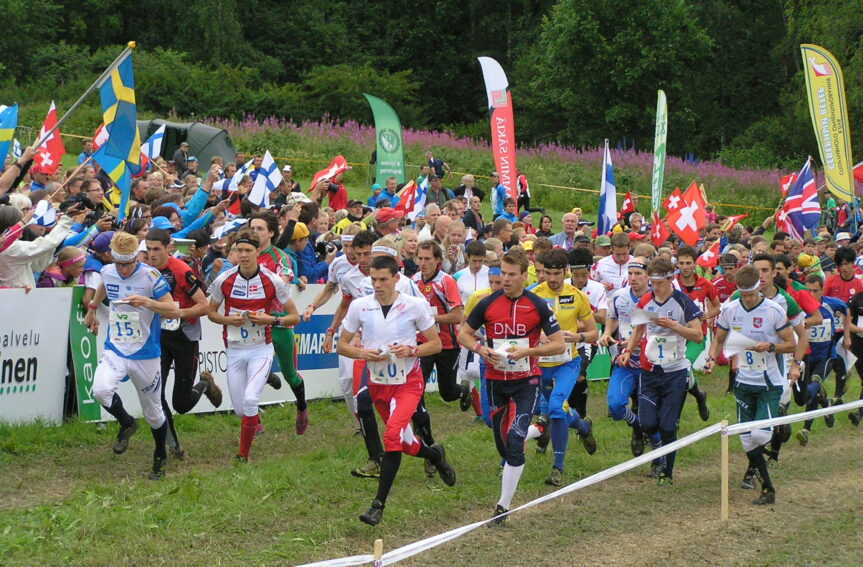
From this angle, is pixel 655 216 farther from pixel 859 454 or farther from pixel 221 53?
pixel 221 53

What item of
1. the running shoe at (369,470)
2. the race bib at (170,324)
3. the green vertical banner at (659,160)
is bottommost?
the running shoe at (369,470)

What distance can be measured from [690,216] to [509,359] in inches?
505

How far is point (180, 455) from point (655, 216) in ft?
42.4

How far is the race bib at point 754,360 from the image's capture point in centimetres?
1051

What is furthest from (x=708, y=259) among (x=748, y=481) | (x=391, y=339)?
(x=391, y=339)

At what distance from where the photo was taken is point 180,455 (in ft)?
35.0

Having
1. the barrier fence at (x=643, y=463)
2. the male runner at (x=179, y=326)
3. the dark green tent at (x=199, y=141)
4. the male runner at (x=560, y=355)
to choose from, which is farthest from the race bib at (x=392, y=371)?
the dark green tent at (x=199, y=141)

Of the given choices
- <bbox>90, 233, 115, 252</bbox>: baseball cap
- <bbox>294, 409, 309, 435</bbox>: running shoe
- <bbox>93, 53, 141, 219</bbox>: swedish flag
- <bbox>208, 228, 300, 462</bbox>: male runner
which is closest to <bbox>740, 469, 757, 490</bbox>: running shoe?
<bbox>294, 409, 309, 435</bbox>: running shoe

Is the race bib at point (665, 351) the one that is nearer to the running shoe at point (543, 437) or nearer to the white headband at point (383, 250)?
the running shoe at point (543, 437)

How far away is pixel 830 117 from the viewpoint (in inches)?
962

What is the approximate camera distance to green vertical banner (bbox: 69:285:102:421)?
1140 cm

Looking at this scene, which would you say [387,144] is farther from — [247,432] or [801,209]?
[247,432]

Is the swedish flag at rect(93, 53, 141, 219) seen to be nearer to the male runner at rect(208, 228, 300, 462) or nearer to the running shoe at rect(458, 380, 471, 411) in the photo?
the male runner at rect(208, 228, 300, 462)

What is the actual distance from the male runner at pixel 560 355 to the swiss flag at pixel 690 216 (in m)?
10.8
